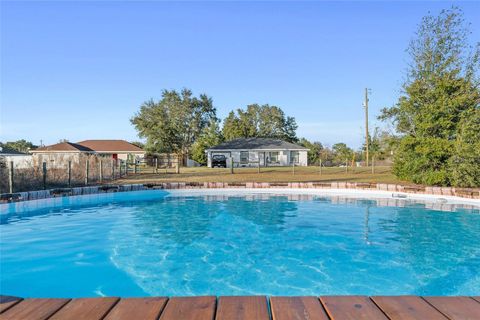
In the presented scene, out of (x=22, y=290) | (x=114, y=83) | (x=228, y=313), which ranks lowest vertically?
(x=22, y=290)

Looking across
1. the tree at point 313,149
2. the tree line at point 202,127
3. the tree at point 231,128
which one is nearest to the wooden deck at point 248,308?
the tree line at point 202,127

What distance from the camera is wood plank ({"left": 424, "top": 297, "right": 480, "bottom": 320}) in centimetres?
205

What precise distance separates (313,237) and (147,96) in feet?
149

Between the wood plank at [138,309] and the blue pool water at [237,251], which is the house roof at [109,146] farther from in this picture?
the wood plank at [138,309]

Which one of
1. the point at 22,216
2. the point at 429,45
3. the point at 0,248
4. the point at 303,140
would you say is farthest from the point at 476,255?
the point at 303,140

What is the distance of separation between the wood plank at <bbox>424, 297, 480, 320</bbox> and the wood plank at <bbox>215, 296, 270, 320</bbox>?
124 cm

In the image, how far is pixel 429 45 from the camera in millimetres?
18953

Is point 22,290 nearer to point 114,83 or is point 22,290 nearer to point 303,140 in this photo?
point 114,83

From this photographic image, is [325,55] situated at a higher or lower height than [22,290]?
higher

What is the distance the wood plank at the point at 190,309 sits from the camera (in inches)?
80.0

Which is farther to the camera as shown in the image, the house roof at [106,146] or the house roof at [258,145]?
the house roof at [106,146]

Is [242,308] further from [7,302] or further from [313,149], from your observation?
[313,149]

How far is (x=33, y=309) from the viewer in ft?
7.04

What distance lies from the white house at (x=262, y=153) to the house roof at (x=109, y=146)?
14110 mm
